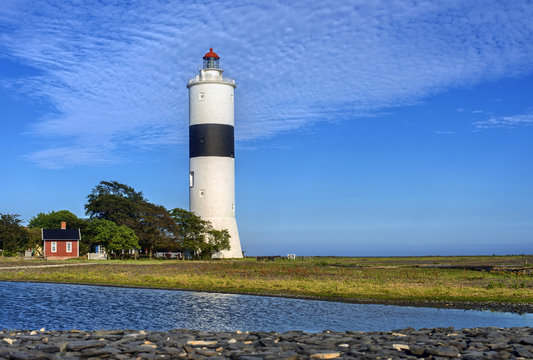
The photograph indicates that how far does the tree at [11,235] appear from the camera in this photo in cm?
6399

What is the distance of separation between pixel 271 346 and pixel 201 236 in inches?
1679

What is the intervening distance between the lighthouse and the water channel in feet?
86.4

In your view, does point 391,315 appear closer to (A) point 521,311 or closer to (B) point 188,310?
(A) point 521,311

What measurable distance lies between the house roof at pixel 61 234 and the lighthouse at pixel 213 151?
15.6 meters

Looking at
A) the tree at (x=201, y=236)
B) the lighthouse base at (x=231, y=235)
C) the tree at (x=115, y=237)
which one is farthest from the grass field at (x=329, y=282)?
the tree at (x=115, y=237)

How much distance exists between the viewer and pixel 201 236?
2125 inches

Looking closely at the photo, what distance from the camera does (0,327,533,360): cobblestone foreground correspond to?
1080 cm

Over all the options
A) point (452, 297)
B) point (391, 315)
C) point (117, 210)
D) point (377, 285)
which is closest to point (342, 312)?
point (391, 315)

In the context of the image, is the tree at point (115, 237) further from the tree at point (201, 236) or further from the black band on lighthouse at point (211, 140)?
the black band on lighthouse at point (211, 140)

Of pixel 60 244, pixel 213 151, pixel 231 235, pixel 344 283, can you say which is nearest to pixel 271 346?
pixel 344 283

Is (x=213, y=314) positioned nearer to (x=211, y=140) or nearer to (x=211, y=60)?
(x=211, y=140)

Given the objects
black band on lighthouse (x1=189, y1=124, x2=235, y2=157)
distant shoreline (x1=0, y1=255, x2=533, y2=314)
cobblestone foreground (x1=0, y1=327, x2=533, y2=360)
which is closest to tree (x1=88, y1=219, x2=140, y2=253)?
black band on lighthouse (x1=189, y1=124, x2=235, y2=157)

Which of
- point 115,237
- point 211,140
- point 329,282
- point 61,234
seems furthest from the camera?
point 61,234

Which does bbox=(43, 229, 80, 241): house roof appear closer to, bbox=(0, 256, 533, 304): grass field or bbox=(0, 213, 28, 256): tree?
bbox=(0, 213, 28, 256): tree
